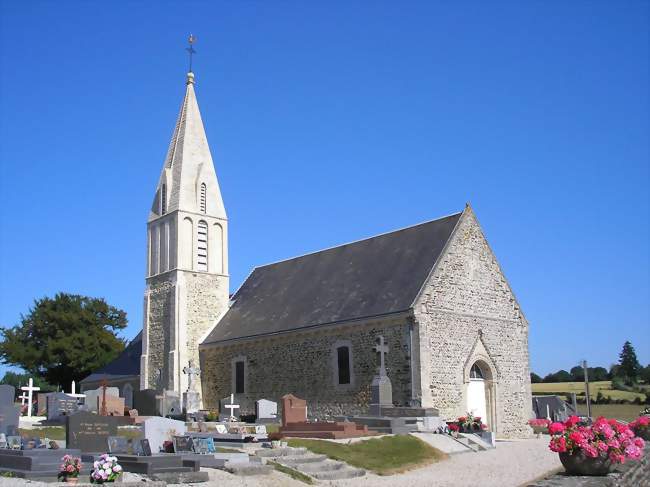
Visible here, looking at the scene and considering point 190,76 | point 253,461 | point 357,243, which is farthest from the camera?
point 190,76

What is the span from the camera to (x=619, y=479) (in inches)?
475

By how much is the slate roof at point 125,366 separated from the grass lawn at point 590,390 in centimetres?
2851

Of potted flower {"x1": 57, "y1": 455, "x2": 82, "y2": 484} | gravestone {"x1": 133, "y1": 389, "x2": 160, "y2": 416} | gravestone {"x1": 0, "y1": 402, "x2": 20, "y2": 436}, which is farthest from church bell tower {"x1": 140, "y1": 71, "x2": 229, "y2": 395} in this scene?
potted flower {"x1": 57, "y1": 455, "x2": 82, "y2": 484}

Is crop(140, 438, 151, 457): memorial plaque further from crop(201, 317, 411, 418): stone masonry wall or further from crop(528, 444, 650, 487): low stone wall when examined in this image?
crop(201, 317, 411, 418): stone masonry wall

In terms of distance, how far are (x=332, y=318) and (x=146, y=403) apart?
8840mm

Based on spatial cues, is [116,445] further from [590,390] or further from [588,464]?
[590,390]

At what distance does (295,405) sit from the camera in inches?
900

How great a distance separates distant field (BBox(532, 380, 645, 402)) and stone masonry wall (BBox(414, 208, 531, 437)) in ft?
71.1

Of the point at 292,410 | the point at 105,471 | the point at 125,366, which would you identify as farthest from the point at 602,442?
the point at 125,366

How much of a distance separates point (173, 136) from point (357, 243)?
44.0ft

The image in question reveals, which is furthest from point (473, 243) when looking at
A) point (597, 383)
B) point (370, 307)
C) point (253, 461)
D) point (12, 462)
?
point (597, 383)

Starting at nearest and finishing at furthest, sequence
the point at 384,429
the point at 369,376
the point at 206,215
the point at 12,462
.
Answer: the point at 12,462 < the point at 384,429 < the point at 369,376 < the point at 206,215

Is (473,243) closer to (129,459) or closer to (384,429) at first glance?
(384,429)

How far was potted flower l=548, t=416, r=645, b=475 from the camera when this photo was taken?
12.3 meters
